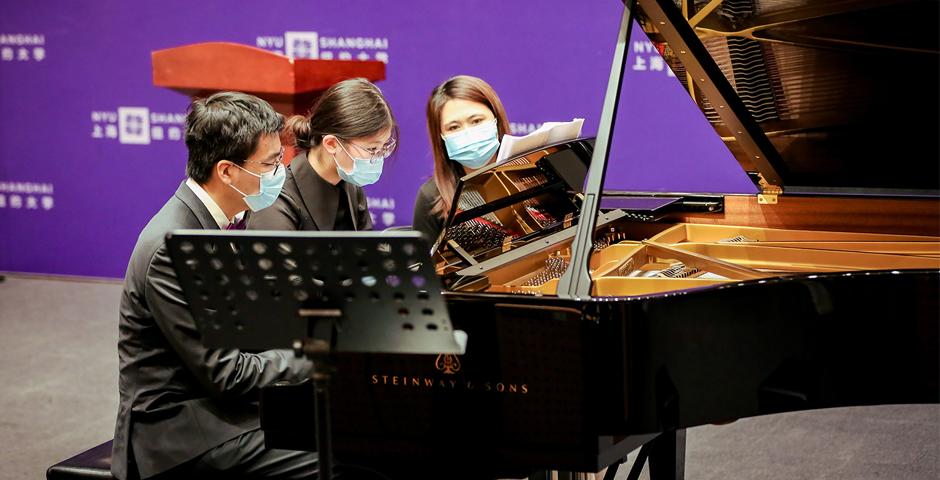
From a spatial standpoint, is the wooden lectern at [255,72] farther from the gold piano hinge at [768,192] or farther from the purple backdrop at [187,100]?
the gold piano hinge at [768,192]

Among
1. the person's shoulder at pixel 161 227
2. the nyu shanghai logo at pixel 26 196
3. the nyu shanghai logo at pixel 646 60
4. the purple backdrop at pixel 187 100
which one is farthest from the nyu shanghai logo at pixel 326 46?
the person's shoulder at pixel 161 227

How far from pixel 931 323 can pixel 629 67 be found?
9.36 ft

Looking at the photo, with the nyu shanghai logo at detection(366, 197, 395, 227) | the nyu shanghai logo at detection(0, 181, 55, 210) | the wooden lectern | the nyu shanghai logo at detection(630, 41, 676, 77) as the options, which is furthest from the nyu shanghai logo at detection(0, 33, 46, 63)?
the nyu shanghai logo at detection(630, 41, 676, 77)

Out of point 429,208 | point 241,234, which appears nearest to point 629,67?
point 429,208

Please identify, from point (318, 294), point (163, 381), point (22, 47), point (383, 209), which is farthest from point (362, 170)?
point (22, 47)

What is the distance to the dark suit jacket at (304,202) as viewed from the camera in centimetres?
296

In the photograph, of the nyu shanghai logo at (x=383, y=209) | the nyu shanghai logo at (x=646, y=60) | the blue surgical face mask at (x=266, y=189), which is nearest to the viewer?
the blue surgical face mask at (x=266, y=189)

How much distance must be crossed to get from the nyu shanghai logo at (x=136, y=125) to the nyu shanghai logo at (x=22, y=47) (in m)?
0.50

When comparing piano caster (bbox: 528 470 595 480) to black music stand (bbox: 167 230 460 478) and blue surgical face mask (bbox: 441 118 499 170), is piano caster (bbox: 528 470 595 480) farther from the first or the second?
blue surgical face mask (bbox: 441 118 499 170)

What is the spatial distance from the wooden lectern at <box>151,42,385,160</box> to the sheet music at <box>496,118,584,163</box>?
1816mm

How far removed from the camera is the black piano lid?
2.27 metres

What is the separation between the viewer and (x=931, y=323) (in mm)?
2037

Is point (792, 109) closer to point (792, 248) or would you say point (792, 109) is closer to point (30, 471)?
point (792, 248)

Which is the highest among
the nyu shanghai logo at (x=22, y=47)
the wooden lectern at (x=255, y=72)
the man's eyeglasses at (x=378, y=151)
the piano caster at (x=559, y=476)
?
the nyu shanghai logo at (x=22, y=47)
